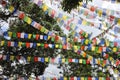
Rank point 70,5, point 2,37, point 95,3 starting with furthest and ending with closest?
point 95,3 → point 2,37 → point 70,5

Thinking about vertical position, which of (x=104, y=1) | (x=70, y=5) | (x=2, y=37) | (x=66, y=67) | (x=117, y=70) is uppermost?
(x=70, y=5)

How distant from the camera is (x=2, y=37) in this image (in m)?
20.3

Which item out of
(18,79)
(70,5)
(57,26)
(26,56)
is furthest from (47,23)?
(70,5)

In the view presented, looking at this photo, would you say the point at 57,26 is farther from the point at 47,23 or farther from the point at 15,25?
the point at 15,25

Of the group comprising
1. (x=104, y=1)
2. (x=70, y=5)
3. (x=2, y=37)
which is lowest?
(x=2, y=37)

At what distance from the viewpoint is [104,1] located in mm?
21359

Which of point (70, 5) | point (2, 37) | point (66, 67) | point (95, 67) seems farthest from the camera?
point (66, 67)

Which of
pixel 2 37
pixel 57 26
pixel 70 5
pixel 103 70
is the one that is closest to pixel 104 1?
pixel 57 26

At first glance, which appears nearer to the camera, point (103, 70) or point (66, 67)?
point (103, 70)

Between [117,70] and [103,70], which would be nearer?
[117,70]

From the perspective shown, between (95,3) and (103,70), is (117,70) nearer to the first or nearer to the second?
(103,70)

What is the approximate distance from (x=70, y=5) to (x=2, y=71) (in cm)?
1263

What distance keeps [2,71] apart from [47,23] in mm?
4177

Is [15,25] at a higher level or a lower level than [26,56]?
higher
